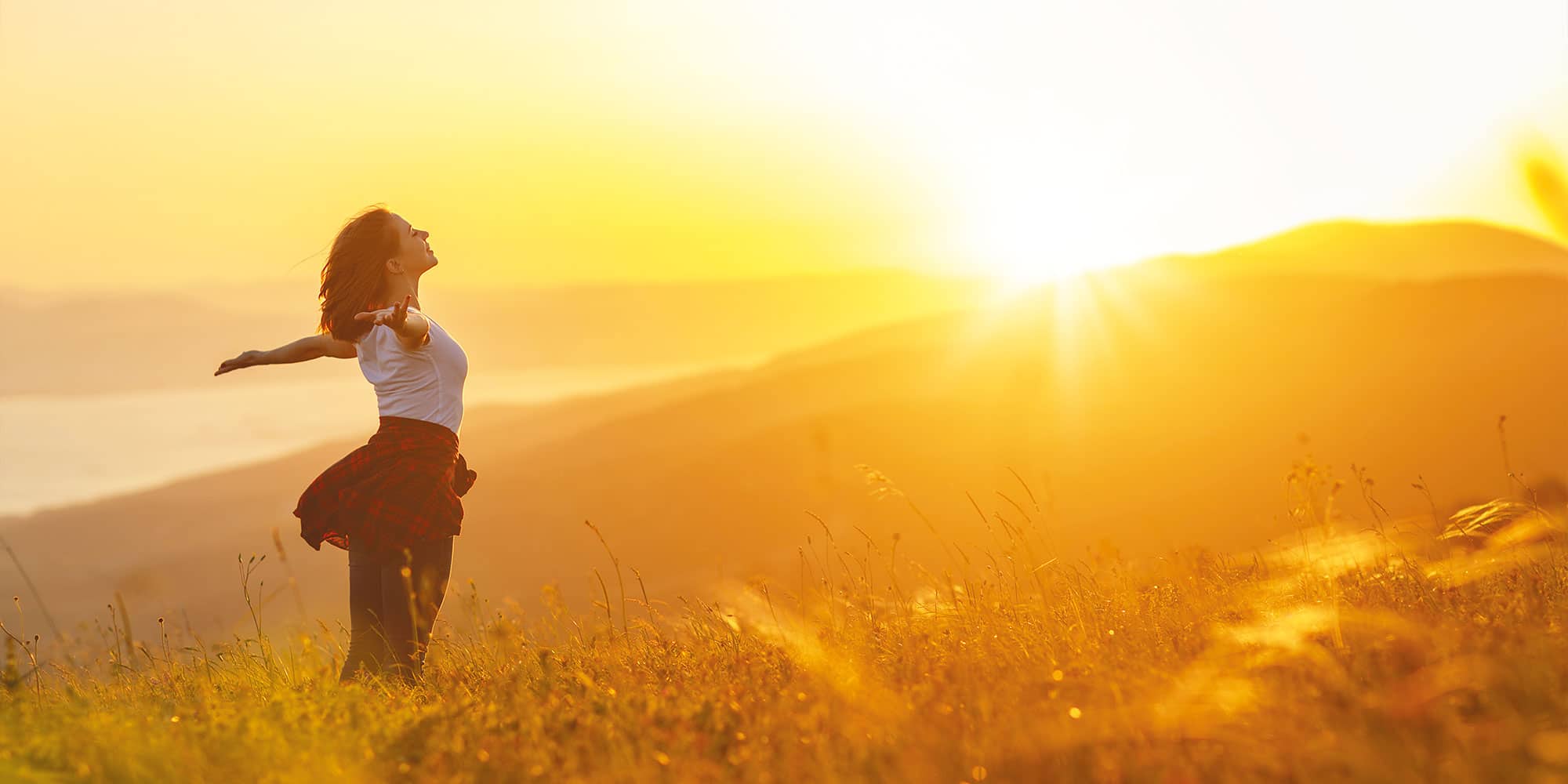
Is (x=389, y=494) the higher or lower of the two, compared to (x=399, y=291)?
lower

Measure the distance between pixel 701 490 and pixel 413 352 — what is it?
216 feet

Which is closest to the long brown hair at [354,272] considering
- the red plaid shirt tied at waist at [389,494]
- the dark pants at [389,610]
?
the red plaid shirt tied at waist at [389,494]

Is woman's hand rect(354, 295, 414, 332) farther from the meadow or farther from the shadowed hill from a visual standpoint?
the shadowed hill

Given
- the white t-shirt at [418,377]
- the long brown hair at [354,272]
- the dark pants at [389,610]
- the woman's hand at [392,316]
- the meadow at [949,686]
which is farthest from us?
the long brown hair at [354,272]

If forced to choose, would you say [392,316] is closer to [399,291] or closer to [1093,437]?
[399,291]

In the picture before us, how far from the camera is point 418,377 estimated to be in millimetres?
5320

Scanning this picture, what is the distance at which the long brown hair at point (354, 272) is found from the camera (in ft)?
17.9

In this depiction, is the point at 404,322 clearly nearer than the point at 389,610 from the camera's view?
Yes

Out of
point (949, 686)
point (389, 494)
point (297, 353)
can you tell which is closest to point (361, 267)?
point (297, 353)

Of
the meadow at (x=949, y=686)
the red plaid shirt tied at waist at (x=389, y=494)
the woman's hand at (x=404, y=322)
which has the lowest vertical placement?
the meadow at (x=949, y=686)

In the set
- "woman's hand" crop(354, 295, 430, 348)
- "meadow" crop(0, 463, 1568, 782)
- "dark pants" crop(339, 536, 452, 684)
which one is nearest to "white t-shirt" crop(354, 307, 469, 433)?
"woman's hand" crop(354, 295, 430, 348)

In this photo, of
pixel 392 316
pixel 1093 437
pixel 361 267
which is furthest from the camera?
pixel 1093 437

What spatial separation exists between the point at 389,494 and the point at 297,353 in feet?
2.77

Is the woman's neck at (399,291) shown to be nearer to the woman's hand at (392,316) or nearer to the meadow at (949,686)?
the woman's hand at (392,316)
